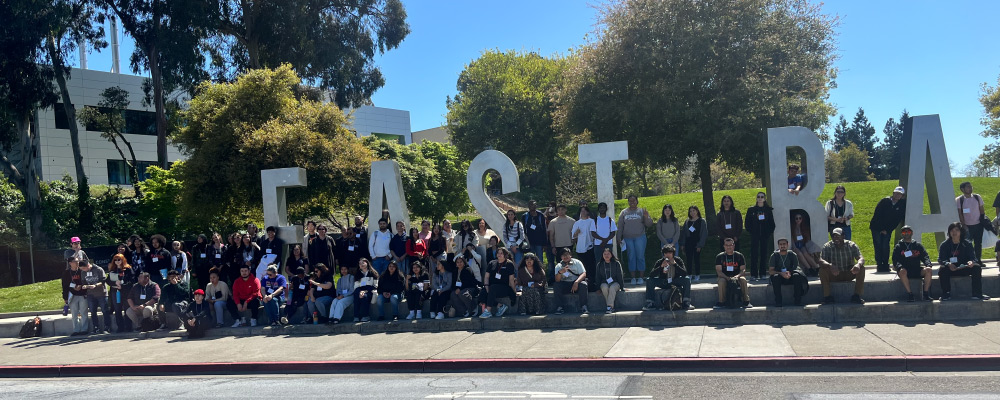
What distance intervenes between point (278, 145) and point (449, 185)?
50.6 ft

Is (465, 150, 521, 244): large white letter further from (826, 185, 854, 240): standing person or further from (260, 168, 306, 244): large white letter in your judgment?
(826, 185, 854, 240): standing person

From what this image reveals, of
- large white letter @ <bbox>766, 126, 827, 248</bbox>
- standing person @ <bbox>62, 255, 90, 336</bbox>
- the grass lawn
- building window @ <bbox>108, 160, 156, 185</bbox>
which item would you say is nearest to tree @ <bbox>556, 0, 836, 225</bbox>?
large white letter @ <bbox>766, 126, 827, 248</bbox>

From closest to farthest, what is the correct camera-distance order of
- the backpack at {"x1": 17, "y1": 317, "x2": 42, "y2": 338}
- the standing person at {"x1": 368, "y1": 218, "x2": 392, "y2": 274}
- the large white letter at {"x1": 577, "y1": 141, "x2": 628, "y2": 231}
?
the standing person at {"x1": 368, "y1": 218, "x2": 392, "y2": 274} < the large white letter at {"x1": 577, "y1": 141, "x2": 628, "y2": 231} < the backpack at {"x1": 17, "y1": 317, "x2": 42, "y2": 338}

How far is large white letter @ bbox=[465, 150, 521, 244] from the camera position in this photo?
14.1 m

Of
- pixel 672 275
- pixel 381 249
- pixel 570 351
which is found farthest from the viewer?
pixel 381 249

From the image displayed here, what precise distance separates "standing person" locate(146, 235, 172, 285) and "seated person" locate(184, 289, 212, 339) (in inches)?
37.6

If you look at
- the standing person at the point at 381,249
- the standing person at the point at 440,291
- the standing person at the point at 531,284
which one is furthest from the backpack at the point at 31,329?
the standing person at the point at 531,284

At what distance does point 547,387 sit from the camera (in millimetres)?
7641

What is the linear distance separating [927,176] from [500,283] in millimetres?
8225

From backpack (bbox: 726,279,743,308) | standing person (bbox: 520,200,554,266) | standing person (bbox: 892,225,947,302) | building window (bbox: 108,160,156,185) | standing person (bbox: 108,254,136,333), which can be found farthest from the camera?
building window (bbox: 108,160,156,185)

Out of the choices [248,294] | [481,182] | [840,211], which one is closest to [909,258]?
[840,211]

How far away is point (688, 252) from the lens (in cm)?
1328

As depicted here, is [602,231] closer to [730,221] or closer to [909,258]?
[730,221]

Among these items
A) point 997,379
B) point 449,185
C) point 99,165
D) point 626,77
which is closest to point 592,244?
point 997,379
